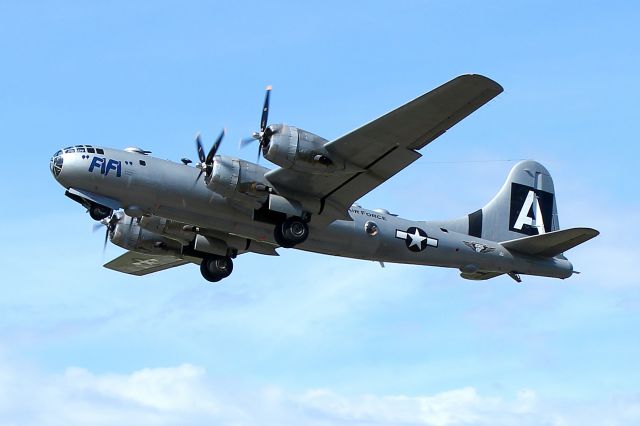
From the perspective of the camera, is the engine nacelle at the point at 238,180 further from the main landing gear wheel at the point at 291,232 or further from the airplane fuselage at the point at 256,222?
A: the main landing gear wheel at the point at 291,232

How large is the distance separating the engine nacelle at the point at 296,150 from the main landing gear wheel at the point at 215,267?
283 inches

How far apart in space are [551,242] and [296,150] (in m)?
9.99

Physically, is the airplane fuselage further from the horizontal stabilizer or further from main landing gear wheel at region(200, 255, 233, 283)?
main landing gear wheel at region(200, 255, 233, 283)

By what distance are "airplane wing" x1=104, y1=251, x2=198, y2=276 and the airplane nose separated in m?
9.63

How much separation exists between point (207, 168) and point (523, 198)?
13.7 meters

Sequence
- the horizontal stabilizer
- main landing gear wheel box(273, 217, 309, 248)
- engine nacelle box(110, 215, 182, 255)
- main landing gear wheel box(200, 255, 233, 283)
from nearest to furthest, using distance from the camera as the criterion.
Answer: main landing gear wheel box(273, 217, 309, 248), the horizontal stabilizer, main landing gear wheel box(200, 255, 233, 283), engine nacelle box(110, 215, 182, 255)

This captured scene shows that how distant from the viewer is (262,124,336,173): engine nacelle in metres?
28.8

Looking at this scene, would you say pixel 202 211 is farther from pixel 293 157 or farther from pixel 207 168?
pixel 293 157

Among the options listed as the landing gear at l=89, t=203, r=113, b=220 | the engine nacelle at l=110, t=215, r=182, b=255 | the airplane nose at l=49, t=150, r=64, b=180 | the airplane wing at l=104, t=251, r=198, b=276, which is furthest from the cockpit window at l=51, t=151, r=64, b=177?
the airplane wing at l=104, t=251, r=198, b=276


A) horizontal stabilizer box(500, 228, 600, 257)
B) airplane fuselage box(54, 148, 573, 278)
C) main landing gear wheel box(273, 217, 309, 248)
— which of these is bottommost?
main landing gear wheel box(273, 217, 309, 248)

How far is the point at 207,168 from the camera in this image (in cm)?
3012

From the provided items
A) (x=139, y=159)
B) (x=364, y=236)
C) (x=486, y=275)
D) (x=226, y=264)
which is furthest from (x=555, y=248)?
(x=139, y=159)

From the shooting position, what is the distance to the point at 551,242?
3406 cm

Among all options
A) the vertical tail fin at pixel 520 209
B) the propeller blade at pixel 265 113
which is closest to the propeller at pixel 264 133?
the propeller blade at pixel 265 113
